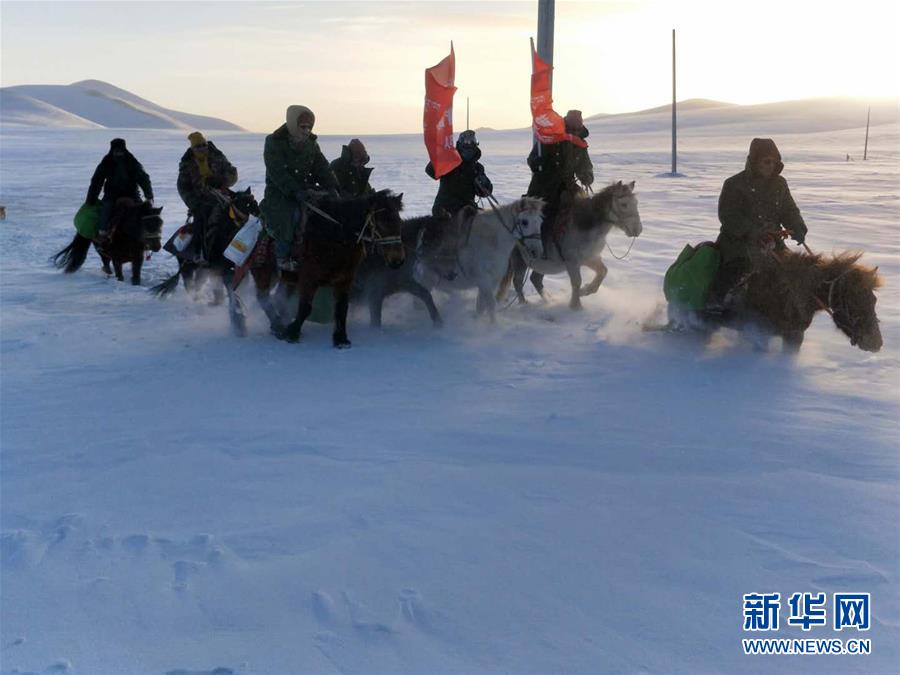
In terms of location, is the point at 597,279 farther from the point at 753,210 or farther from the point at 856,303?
the point at 856,303

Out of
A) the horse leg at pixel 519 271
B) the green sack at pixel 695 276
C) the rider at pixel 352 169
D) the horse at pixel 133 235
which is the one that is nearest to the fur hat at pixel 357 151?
the rider at pixel 352 169

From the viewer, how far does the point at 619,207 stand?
29.7ft

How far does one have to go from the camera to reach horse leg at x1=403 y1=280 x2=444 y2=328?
28.3 ft

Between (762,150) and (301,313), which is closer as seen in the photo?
(762,150)

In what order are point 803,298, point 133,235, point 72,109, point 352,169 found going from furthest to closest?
point 72,109
point 133,235
point 352,169
point 803,298

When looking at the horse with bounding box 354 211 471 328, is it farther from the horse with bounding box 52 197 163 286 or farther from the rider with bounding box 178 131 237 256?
the horse with bounding box 52 197 163 286

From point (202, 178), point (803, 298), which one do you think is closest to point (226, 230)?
point (202, 178)

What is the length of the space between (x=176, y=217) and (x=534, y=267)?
1156 cm

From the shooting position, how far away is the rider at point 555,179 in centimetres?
941

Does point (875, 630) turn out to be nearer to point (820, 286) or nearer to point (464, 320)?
point (820, 286)

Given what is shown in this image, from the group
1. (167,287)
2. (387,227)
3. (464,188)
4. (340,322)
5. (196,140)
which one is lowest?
(340,322)

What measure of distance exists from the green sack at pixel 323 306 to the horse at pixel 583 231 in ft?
6.66

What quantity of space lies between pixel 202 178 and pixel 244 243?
213cm

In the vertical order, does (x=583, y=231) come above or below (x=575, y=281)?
above
